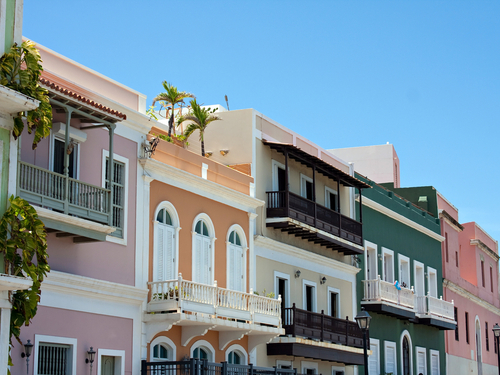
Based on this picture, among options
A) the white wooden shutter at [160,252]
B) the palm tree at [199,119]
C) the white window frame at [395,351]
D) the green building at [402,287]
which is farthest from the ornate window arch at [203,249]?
the white window frame at [395,351]

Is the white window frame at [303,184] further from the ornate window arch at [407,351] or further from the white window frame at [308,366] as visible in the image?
the ornate window arch at [407,351]

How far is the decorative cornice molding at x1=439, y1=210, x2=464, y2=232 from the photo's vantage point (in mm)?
42094

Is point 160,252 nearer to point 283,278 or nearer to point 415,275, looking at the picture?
point 283,278

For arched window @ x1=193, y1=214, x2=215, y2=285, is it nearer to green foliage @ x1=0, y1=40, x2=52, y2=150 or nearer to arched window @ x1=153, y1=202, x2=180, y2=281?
arched window @ x1=153, y1=202, x2=180, y2=281

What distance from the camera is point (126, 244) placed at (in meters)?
19.2

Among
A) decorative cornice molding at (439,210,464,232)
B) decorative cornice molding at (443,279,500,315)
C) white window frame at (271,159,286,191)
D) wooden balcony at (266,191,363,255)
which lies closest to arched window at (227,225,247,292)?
wooden balcony at (266,191,363,255)

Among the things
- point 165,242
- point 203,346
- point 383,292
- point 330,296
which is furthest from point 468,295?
point 165,242

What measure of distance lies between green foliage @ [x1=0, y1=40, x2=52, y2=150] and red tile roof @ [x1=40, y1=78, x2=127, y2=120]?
22.1 inches

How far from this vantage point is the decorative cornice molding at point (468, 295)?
41181mm

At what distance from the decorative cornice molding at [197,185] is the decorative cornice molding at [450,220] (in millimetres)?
19090

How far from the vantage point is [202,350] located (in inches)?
873

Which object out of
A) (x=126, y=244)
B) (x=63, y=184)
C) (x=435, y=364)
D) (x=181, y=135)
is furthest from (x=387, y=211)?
(x=63, y=184)

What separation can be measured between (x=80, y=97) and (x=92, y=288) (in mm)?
4128

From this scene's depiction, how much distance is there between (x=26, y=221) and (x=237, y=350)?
34.3ft
